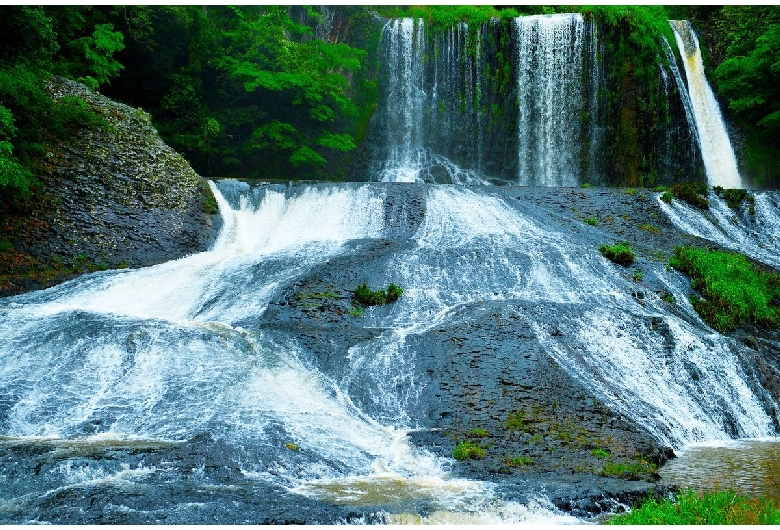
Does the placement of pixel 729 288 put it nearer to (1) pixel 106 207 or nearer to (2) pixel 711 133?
(2) pixel 711 133

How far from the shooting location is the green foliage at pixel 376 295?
11.8 metres

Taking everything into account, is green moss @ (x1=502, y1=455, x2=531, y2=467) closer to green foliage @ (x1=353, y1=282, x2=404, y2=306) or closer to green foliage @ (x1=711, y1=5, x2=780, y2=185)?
green foliage @ (x1=353, y1=282, x2=404, y2=306)

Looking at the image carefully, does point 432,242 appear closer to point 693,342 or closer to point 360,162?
point 693,342

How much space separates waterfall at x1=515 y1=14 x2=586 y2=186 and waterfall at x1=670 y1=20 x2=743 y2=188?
3870 millimetres

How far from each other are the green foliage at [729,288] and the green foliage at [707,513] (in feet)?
22.4

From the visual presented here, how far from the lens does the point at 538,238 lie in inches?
577

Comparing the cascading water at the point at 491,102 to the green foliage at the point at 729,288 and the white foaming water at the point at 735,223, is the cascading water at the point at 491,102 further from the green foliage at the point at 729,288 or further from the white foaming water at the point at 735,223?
the green foliage at the point at 729,288

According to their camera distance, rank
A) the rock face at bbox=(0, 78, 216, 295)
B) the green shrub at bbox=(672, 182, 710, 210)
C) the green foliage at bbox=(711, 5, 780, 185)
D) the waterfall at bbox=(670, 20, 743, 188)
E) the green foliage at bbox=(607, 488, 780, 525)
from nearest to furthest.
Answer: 1. the green foliage at bbox=(607, 488, 780, 525)
2. the rock face at bbox=(0, 78, 216, 295)
3. the green shrub at bbox=(672, 182, 710, 210)
4. the green foliage at bbox=(711, 5, 780, 185)
5. the waterfall at bbox=(670, 20, 743, 188)

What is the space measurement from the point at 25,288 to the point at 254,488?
8080 millimetres

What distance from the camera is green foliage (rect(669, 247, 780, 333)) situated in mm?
12008

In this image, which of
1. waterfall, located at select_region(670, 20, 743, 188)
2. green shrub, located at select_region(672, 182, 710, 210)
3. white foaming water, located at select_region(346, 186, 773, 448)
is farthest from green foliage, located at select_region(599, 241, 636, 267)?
waterfall, located at select_region(670, 20, 743, 188)

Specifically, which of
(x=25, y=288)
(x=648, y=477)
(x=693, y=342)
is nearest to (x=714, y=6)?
(x=693, y=342)

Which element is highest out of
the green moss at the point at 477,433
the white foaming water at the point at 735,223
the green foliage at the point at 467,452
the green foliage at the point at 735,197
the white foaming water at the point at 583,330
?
the green foliage at the point at 735,197

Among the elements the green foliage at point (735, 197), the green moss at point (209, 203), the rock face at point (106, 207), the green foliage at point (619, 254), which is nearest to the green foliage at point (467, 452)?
the green foliage at point (619, 254)
